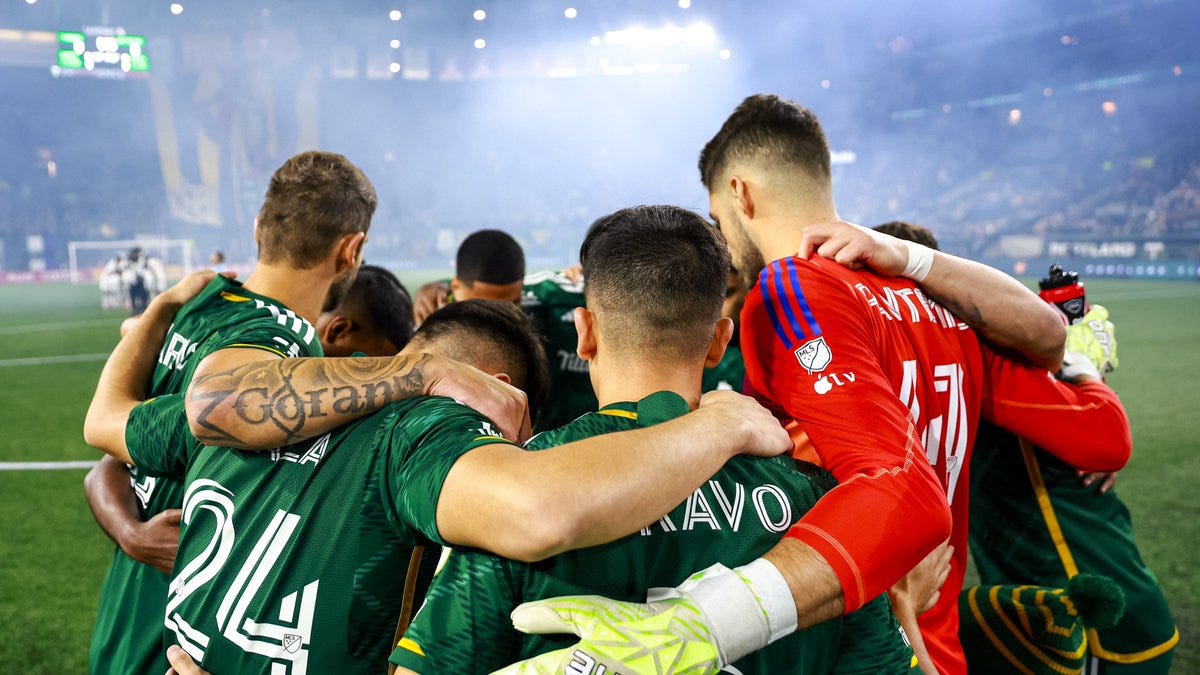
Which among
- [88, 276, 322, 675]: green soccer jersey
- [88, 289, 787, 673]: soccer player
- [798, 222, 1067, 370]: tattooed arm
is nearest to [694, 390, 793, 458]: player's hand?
[88, 289, 787, 673]: soccer player

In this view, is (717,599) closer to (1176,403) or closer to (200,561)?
(200,561)

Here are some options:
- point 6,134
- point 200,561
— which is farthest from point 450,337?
point 6,134

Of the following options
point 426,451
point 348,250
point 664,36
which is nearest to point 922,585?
point 426,451

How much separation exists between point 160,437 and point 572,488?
1.43 m

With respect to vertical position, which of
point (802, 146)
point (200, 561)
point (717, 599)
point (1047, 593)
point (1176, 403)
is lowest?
point (1176, 403)

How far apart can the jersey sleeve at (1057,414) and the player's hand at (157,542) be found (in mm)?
2233

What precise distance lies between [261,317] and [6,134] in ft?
152

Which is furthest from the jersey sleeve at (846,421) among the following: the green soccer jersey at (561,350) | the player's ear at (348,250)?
the green soccer jersey at (561,350)

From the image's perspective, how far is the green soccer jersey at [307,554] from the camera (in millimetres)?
1737

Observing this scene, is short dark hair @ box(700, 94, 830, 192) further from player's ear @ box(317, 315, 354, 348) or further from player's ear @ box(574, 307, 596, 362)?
player's ear @ box(317, 315, 354, 348)

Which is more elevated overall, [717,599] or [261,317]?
[261,317]

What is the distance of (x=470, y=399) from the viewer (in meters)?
1.78

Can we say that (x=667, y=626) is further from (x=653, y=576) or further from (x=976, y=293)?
(x=976, y=293)

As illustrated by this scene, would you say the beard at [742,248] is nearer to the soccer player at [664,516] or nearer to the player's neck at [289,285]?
the soccer player at [664,516]
